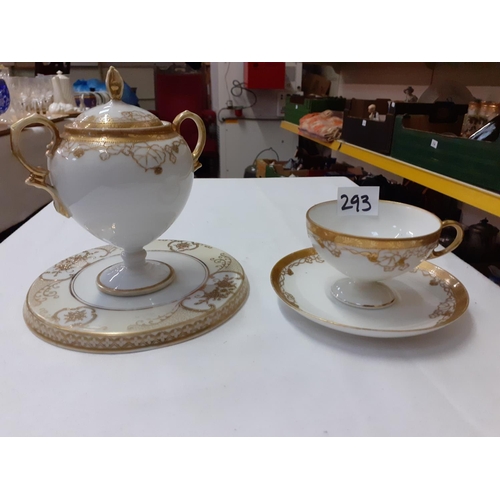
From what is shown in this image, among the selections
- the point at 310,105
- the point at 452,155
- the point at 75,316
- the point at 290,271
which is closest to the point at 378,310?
the point at 290,271

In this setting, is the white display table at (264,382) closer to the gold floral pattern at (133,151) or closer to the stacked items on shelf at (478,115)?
the gold floral pattern at (133,151)

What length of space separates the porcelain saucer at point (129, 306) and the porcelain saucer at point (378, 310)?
0.24 ft

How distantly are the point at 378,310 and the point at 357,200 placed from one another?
0.50 feet

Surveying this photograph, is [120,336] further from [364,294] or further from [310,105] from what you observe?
[310,105]

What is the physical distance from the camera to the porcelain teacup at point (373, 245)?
43 cm

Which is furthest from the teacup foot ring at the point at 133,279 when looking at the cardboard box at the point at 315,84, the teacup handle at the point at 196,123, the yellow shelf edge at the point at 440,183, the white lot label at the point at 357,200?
the cardboard box at the point at 315,84

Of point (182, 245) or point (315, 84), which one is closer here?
point (182, 245)

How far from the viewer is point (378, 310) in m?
0.48

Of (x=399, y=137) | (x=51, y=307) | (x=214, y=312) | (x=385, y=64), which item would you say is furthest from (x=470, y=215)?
(x=51, y=307)

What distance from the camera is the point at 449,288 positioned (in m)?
0.52

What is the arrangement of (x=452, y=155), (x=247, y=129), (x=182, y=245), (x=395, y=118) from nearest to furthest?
(x=182, y=245) → (x=452, y=155) → (x=395, y=118) → (x=247, y=129)

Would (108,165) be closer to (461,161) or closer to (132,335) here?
(132,335)

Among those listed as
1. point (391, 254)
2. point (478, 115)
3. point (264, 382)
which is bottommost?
point (264, 382)

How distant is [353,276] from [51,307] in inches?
14.2
